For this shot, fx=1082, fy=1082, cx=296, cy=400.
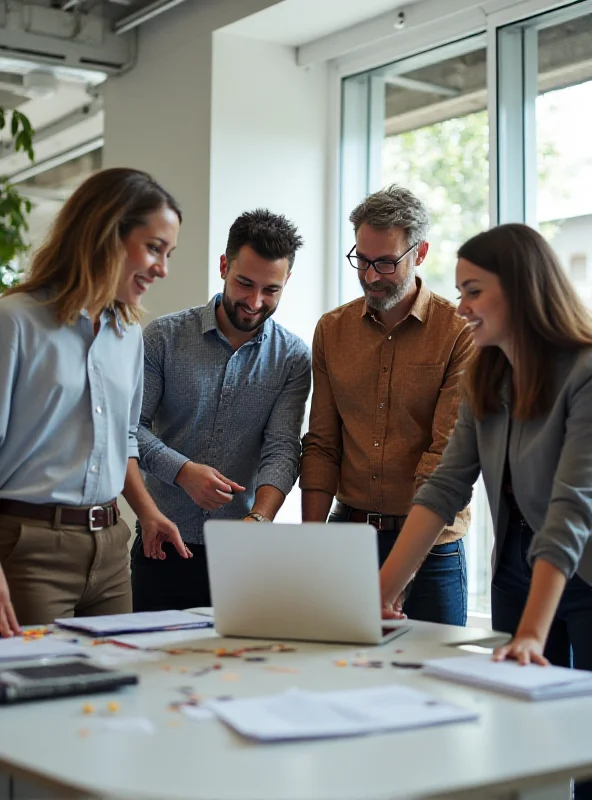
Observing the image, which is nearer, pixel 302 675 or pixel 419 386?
pixel 302 675

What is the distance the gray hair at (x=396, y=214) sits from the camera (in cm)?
279

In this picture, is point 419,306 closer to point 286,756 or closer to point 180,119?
point 286,756

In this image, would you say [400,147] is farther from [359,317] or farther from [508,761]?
[508,761]

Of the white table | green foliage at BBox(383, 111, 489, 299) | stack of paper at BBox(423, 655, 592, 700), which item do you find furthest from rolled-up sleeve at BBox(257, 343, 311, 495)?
green foliage at BBox(383, 111, 489, 299)

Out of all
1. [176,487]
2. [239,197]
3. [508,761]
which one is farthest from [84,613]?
[239,197]

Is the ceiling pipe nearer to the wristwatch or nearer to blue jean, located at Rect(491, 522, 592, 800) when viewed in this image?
the wristwatch

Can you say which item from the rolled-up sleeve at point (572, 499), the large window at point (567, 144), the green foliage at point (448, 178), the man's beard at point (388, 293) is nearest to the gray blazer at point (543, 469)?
the rolled-up sleeve at point (572, 499)

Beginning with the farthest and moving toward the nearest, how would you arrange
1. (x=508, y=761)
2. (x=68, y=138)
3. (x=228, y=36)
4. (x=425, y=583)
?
(x=68, y=138) < (x=228, y=36) < (x=425, y=583) < (x=508, y=761)

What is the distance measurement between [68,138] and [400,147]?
3182mm

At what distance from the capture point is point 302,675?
167cm

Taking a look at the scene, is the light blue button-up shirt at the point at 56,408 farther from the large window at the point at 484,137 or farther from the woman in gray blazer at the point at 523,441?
the large window at the point at 484,137

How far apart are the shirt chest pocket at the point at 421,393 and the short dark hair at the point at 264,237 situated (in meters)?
0.45

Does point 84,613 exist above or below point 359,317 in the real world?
below

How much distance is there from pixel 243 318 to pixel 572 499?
123 centimetres
